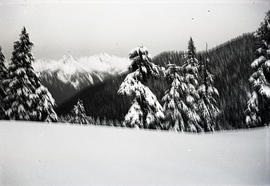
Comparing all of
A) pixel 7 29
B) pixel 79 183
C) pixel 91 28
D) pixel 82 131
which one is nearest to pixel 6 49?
pixel 7 29

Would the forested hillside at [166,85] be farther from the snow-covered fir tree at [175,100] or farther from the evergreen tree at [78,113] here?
the snow-covered fir tree at [175,100]

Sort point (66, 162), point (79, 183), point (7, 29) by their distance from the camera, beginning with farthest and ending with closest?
1. point (7, 29)
2. point (66, 162)
3. point (79, 183)

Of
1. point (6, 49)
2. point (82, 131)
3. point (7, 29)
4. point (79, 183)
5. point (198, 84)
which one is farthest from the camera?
point (198, 84)

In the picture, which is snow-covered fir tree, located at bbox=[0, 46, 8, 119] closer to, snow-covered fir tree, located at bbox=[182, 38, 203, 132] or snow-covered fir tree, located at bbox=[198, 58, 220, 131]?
snow-covered fir tree, located at bbox=[182, 38, 203, 132]

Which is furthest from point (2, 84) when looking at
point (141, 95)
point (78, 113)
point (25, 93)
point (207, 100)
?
point (207, 100)

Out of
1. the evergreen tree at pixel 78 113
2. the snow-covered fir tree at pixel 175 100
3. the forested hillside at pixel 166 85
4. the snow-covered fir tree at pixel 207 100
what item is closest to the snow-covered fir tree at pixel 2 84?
the forested hillside at pixel 166 85

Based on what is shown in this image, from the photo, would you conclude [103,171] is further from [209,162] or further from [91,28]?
[91,28]
